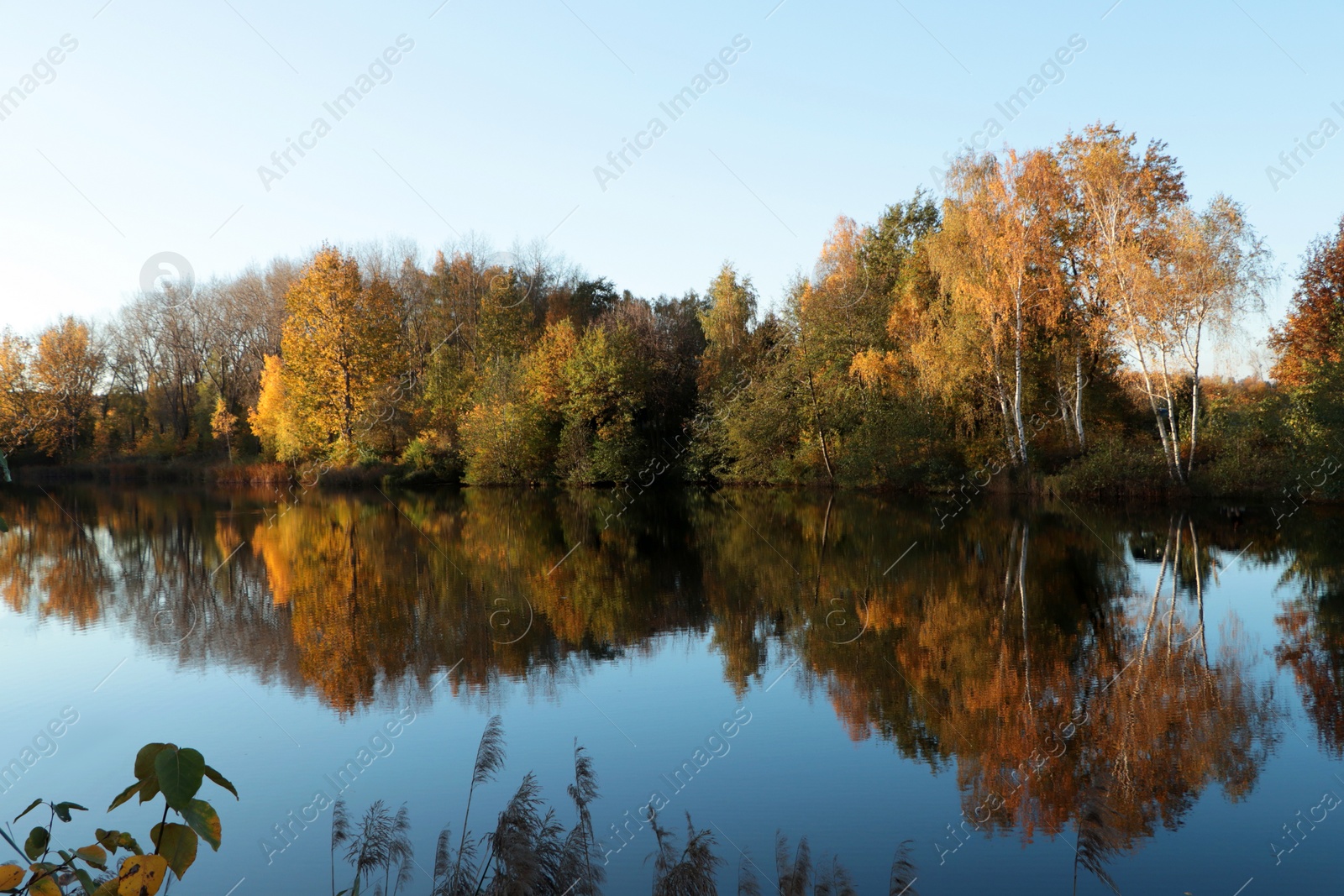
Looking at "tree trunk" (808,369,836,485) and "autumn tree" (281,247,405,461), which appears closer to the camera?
"tree trunk" (808,369,836,485)

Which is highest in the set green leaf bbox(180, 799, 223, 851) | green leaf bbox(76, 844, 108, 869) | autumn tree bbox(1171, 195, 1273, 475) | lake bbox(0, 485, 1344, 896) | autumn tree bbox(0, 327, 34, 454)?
autumn tree bbox(0, 327, 34, 454)

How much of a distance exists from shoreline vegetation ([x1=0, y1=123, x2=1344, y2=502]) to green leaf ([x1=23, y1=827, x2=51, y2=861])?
2605cm

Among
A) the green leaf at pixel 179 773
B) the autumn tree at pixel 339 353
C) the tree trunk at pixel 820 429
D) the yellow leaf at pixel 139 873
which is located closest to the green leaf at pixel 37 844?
the yellow leaf at pixel 139 873

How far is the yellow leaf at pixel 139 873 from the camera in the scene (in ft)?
5.09

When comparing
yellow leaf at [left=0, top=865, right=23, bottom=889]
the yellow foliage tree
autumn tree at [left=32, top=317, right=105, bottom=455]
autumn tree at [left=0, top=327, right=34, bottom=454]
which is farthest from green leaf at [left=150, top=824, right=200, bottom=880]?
autumn tree at [left=32, top=317, right=105, bottom=455]

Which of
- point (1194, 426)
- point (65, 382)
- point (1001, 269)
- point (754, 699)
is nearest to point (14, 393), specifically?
point (65, 382)

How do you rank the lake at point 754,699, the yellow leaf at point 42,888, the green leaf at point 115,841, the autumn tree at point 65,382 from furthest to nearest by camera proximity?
the autumn tree at point 65,382 < the lake at point 754,699 < the green leaf at point 115,841 < the yellow leaf at point 42,888

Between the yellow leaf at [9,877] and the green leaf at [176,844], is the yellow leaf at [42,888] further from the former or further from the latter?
the green leaf at [176,844]

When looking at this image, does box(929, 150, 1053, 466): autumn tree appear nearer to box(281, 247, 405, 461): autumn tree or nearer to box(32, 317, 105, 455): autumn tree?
box(281, 247, 405, 461): autumn tree

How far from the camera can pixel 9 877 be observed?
1.47 m

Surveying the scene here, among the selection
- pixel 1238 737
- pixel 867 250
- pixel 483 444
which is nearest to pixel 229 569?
pixel 1238 737

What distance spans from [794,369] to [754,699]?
2732cm

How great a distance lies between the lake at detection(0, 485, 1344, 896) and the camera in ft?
17.5

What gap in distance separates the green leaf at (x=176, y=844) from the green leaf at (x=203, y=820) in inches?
3.7
